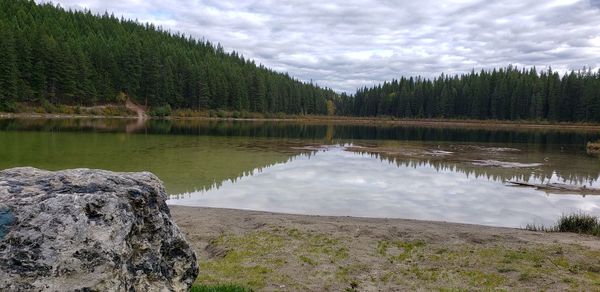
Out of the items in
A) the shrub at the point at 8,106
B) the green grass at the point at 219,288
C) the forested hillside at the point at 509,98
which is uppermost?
the forested hillside at the point at 509,98

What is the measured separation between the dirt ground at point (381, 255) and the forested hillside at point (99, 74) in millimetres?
93984

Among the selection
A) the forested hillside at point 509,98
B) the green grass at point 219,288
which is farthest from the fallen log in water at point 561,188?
the forested hillside at point 509,98

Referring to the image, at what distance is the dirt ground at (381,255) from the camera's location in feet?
31.2

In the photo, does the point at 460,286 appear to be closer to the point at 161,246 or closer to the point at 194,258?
the point at 194,258

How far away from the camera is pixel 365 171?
31.7m

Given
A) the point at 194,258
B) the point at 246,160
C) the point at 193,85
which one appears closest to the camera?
the point at 194,258

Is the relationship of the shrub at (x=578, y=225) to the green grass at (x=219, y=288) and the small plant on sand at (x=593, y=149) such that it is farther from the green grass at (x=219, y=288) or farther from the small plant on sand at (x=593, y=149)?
the small plant on sand at (x=593, y=149)

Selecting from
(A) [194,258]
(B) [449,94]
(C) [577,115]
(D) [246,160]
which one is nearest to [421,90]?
(B) [449,94]

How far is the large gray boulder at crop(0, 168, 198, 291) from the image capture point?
4.83 metres

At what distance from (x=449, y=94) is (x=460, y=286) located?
18119 centimetres

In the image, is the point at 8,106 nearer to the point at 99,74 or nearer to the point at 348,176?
the point at 99,74

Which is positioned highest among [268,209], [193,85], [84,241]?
[193,85]

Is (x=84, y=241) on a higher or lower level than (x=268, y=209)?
higher

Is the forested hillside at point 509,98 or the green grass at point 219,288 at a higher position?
the forested hillside at point 509,98
